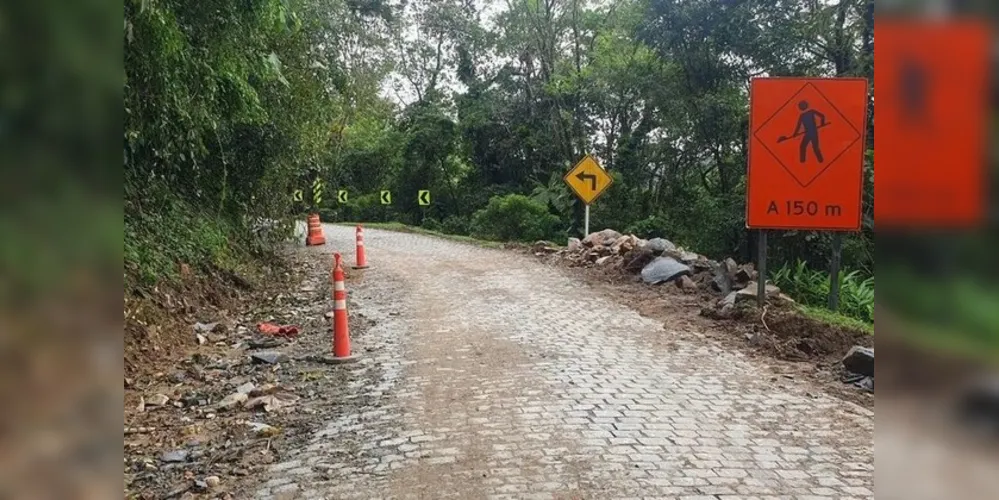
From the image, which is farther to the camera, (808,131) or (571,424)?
(808,131)

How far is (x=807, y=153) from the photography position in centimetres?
636

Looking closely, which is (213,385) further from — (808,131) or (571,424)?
(808,131)

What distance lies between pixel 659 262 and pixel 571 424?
688cm

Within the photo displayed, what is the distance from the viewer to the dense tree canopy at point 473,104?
6.86m

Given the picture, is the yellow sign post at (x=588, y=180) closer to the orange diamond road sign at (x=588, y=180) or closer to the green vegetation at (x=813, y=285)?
the orange diamond road sign at (x=588, y=180)

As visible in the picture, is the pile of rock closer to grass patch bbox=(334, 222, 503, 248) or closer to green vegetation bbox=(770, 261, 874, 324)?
green vegetation bbox=(770, 261, 874, 324)

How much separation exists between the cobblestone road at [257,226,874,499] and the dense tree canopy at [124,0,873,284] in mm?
1505

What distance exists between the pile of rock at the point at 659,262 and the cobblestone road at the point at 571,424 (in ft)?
7.09

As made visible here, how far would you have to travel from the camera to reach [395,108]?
32.0 m

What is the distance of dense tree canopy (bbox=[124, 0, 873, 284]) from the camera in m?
6.86
